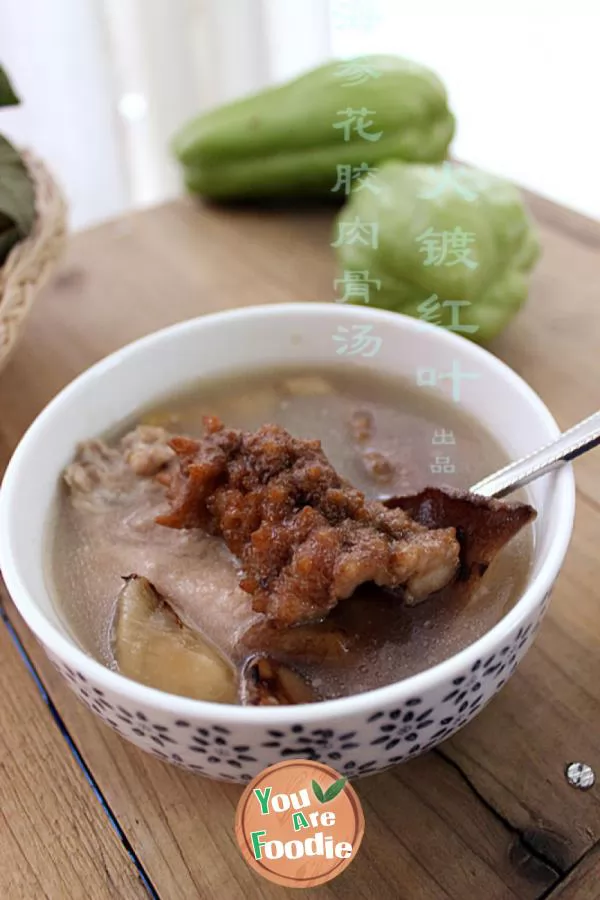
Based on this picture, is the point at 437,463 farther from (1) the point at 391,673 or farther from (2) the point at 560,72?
(2) the point at 560,72

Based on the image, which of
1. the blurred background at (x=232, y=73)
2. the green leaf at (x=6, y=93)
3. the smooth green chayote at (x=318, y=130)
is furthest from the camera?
the blurred background at (x=232, y=73)

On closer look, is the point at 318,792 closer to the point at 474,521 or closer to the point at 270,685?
the point at 270,685

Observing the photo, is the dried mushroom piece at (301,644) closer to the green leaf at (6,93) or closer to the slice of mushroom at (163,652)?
the slice of mushroom at (163,652)

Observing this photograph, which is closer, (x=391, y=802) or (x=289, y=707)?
(x=289, y=707)

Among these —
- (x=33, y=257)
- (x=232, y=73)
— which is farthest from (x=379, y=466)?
(x=232, y=73)

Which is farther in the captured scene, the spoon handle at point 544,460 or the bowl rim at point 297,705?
the spoon handle at point 544,460

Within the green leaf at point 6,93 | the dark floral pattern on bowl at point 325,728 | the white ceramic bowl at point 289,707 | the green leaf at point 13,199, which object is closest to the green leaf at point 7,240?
the green leaf at point 13,199

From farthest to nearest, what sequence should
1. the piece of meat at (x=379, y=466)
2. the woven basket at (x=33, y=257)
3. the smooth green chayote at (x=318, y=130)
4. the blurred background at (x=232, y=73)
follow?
the blurred background at (x=232, y=73), the smooth green chayote at (x=318, y=130), the woven basket at (x=33, y=257), the piece of meat at (x=379, y=466)
